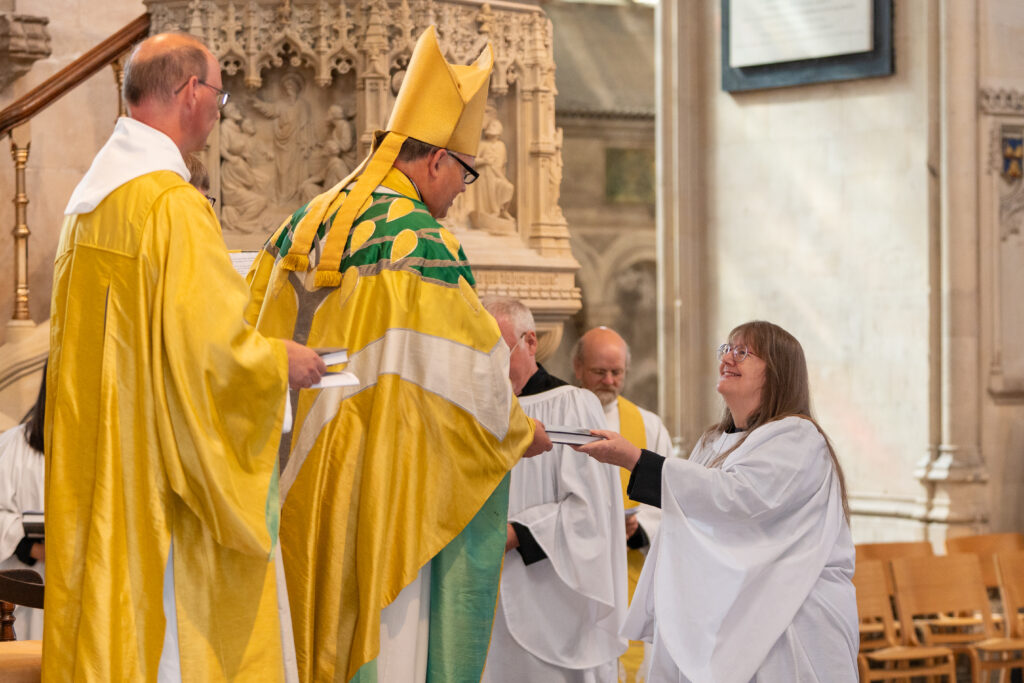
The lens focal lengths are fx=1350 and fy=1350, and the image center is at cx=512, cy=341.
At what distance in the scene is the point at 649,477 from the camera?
13.0 ft

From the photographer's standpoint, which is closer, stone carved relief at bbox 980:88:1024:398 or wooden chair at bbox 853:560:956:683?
wooden chair at bbox 853:560:956:683

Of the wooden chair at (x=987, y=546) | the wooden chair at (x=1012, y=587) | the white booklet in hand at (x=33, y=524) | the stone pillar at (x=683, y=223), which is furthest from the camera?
the stone pillar at (x=683, y=223)

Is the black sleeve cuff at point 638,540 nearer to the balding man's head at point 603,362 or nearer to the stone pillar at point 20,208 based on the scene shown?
the balding man's head at point 603,362

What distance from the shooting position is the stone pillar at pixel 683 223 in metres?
10.2

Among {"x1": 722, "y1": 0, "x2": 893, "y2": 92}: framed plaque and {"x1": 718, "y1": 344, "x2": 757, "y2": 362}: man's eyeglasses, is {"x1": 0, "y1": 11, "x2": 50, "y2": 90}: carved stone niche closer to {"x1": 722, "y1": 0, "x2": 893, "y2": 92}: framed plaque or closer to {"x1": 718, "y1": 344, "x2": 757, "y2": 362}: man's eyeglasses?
{"x1": 722, "y1": 0, "x2": 893, "y2": 92}: framed plaque

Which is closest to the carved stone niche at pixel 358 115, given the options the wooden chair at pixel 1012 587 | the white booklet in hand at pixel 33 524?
the white booklet in hand at pixel 33 524

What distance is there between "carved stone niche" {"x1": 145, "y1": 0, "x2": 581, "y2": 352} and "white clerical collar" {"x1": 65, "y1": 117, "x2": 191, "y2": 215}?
130 inches

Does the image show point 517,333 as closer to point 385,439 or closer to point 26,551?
point 385,439

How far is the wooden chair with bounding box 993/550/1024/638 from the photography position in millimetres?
7234

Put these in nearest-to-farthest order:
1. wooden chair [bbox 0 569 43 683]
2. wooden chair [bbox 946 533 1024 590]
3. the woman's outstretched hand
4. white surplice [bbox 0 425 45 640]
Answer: wooden chair [bbox 0 569 43 683] < the woman's outstretched hand < white surplice [bbox 0 425 45 640] < wooden chair [bbox 946 533 1024 590]

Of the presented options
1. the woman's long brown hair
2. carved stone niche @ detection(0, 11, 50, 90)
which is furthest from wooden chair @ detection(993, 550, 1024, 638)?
carved stone niche @ detection(0, 11, 50, 90)

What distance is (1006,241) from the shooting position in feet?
29.9

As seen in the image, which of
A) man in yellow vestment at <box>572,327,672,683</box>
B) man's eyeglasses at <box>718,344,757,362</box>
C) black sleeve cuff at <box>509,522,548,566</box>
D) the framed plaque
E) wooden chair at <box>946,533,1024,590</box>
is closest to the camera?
man's eyeglasses at <box>718,344,757,362</box>

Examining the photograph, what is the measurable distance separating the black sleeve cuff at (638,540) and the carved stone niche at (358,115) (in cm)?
134
